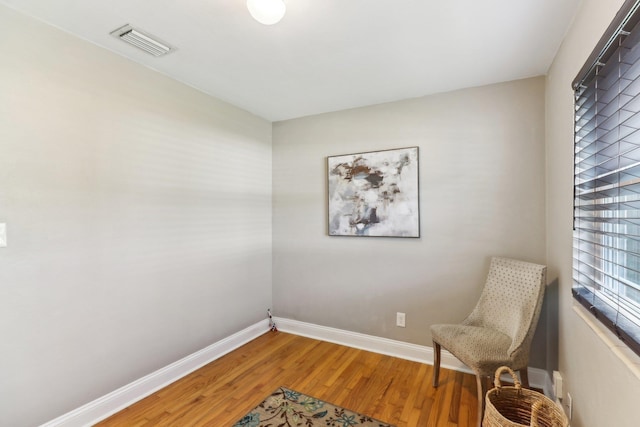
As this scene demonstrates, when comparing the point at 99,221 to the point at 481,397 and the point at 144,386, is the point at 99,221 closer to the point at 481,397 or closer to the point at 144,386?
the point at 144,386

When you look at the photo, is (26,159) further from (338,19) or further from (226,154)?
(338,19)

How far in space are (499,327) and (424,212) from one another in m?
1.01

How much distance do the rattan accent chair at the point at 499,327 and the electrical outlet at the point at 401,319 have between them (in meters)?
0.52

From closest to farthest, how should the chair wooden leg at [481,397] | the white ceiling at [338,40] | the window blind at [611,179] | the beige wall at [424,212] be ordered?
the window blind at [611,179], the white ceiling at [338,40], the chair wooden leg at [481,397], the beige wall at [424,212]

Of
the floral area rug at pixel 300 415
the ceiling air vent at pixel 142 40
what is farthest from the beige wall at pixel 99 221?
the floral area rug at pixel 300 415

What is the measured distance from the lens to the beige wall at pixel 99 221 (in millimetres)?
1567

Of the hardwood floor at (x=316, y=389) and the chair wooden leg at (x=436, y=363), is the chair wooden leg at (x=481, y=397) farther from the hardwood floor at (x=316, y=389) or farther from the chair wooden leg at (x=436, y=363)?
the chair wooden leg at (x=436, y=363)

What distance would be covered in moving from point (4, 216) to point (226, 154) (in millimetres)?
1578

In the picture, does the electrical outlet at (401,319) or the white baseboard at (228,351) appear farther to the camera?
the electrical outlet at (401,319)

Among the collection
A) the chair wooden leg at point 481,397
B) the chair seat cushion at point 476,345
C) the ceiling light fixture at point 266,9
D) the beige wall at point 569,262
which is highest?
the ceiling light fixture at point 266,9

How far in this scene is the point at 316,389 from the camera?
7.19 feet

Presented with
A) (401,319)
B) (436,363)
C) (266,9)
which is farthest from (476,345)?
(266,9)

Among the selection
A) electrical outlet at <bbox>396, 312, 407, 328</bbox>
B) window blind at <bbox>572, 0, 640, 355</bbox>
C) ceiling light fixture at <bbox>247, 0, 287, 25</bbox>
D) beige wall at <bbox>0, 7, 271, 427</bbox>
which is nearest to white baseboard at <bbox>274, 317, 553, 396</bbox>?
electrical outlet at <bbox>396, 312, 407, 328</bbox>

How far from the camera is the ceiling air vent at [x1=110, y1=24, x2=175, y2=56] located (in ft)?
5.69
